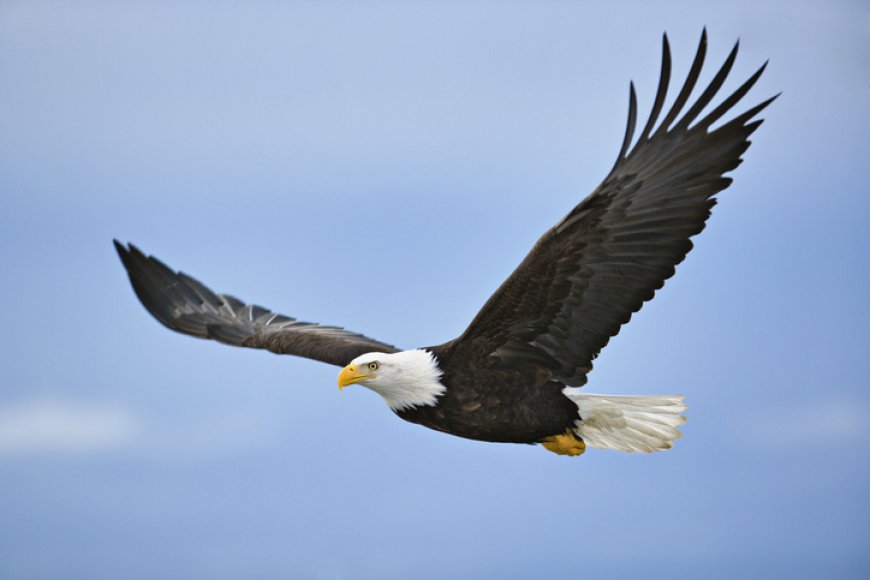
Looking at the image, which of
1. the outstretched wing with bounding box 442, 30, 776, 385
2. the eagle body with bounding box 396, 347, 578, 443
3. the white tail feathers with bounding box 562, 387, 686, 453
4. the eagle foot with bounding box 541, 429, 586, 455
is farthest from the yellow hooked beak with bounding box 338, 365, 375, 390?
the white tail feathers with bounding box 562, 387, 686, 453

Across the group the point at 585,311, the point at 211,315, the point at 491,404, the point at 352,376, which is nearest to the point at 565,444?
the point at 491,404

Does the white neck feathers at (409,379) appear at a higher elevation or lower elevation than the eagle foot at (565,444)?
higher

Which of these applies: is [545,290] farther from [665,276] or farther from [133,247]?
[133,247]

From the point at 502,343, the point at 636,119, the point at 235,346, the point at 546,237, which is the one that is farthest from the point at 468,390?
the point at 235,346

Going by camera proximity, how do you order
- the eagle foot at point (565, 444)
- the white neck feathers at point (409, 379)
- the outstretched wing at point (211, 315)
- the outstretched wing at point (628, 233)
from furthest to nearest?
the outstretched wing at point (211, 315) → the eagle foot at point (565, 444) → the white neck feathers at point (409, 379) → the outstretched wing at point (628, 233)

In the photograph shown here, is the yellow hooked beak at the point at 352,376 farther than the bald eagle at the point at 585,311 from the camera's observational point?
Yes

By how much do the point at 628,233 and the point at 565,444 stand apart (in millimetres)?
1563

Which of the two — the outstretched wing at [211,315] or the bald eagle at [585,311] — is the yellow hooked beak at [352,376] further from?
the outstretched wing at [211,315]

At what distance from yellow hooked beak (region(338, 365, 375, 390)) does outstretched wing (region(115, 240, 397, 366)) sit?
5.37 ft

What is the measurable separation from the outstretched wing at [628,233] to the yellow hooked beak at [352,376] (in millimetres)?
718

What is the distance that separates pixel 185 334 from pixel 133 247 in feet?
2.80

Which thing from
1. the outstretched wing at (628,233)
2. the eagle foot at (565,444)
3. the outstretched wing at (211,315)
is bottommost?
the eagle foot at (565,444)

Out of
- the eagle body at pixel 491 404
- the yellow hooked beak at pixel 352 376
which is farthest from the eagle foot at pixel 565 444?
the yellow hooked beak at pixel 352 376

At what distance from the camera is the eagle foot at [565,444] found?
25.6 ft
